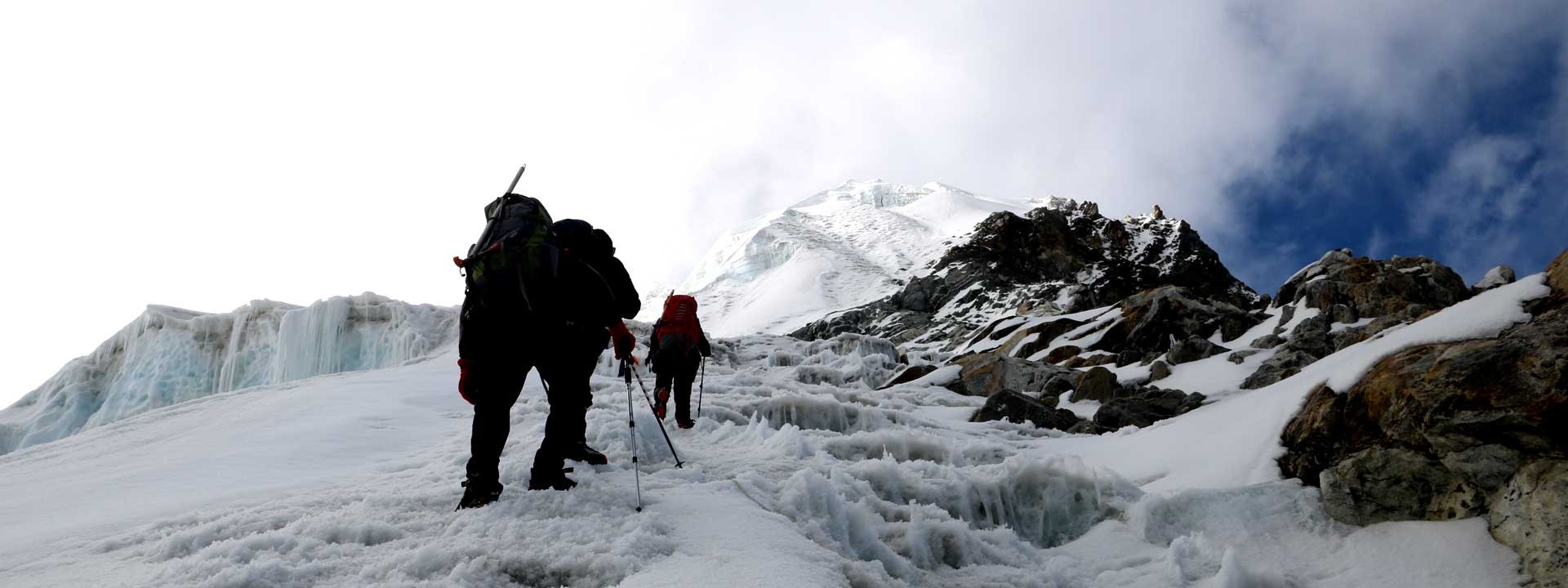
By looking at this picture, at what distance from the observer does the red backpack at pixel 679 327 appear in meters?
9.21

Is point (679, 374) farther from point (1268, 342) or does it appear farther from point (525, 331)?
point (1268, 342)

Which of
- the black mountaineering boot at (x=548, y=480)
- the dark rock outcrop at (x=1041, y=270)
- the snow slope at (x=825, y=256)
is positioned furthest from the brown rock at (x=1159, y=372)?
the snow slope at (x=825, y=256)

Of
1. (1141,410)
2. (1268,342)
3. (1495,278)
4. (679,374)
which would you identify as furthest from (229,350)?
(1495,278)

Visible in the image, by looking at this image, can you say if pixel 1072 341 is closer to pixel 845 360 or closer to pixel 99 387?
pixel 845 360

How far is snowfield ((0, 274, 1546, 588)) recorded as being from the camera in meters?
3.22

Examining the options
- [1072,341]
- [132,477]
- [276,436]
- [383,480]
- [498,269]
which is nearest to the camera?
[498,269]

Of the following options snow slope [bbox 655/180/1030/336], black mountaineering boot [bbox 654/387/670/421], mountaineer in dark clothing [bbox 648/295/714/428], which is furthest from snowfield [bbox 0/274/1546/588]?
snow slope [bbox 655/180/1030/336]

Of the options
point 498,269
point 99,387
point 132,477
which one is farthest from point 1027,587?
point 99,387

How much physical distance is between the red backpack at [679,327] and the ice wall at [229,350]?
16.4 meters

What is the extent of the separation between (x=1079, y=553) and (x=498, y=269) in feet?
13.0

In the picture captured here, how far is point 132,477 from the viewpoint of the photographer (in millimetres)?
5984

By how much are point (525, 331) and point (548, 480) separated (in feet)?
3.02

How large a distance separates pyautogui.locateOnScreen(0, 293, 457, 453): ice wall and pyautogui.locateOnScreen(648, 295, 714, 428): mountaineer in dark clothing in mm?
16530

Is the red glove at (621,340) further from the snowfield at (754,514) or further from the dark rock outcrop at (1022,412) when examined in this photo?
the dark rock outcrop at (1022,412)
